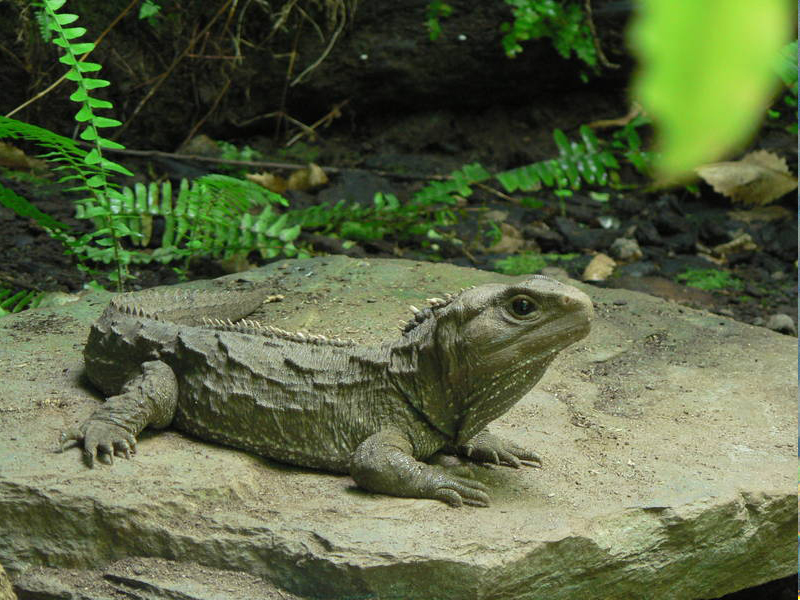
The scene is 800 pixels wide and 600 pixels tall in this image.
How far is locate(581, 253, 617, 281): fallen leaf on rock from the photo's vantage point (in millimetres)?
9773

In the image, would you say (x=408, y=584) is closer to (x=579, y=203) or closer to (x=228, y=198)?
(x=228, y=198)

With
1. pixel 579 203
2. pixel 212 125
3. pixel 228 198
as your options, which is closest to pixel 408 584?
pixel 228 198

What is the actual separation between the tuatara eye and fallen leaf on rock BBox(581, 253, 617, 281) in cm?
536

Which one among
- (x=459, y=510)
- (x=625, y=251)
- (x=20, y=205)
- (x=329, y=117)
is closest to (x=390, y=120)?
(x=329, y=117)

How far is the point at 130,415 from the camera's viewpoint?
489 cm

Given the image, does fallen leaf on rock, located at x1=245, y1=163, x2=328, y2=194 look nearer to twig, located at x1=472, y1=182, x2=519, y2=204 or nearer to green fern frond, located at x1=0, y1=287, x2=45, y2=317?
twig, located at x1=472, y1=182, x2=519, y2=204

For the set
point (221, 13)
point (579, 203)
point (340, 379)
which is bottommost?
point (579, 203)

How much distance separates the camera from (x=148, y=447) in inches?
197

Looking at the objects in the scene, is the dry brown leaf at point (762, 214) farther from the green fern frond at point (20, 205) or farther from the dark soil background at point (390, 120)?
the green fern frond at point (20, 205)

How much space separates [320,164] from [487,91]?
2746mm

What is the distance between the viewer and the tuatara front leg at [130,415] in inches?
185

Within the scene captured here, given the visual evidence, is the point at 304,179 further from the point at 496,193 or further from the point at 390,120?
the point at 496,193

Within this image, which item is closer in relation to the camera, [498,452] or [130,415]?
[130,415]

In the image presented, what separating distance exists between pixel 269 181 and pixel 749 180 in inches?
228
